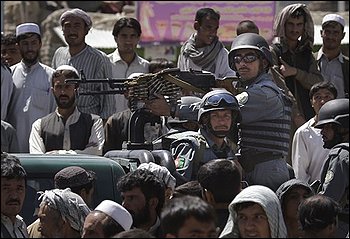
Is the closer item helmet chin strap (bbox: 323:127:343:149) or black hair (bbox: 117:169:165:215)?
black hair (bbox: 117:169:165:215)

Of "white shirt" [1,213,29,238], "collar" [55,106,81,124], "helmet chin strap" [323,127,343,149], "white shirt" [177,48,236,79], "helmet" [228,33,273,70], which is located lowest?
"white shirt" [1,213,29,238]

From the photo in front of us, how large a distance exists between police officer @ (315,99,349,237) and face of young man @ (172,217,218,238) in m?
1.98

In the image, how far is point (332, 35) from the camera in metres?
12.4

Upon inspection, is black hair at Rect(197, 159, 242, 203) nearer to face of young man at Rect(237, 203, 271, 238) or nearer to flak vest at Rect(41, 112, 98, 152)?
face of young man at Rect(237, 203, 271, 238)

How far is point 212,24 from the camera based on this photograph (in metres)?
11.7

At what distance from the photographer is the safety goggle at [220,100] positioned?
8828 millimetres

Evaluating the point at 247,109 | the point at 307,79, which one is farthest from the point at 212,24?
the point at 247,109

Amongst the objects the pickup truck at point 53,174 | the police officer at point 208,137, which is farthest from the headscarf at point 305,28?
the pickup truck at point 53,174

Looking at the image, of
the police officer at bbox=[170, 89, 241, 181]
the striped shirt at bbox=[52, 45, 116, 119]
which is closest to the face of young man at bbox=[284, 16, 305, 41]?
the striped shirt at bbox=[52, 45, 116, 119]

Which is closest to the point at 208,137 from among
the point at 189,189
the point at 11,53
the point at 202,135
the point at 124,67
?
the point at 202,135

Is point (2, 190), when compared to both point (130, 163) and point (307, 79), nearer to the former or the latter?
point (130, 163)

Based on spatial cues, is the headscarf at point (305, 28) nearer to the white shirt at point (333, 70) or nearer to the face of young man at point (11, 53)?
the white shirt at point (333, 70)

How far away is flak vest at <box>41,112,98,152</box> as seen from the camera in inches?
415

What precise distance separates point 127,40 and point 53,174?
3.85m
